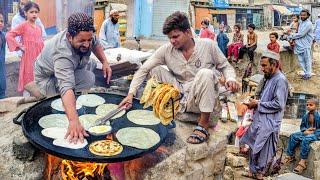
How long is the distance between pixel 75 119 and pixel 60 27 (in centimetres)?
706

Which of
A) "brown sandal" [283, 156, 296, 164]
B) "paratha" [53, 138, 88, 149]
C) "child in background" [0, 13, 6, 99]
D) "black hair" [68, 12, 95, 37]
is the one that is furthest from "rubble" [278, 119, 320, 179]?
"child in background" [0, 13, 6, 99]

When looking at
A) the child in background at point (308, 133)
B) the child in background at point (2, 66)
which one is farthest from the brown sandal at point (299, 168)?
the child in background at point (2, 66)

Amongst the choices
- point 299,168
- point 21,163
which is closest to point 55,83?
point 21,163

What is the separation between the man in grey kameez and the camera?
550 centimetres

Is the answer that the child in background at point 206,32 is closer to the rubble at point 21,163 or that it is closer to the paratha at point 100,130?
the paratha at point 100,130

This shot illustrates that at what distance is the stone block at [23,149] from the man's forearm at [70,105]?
598 millimetres

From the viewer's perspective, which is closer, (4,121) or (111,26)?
(4,121)

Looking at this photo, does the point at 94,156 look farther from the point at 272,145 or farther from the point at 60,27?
the point at 60,27

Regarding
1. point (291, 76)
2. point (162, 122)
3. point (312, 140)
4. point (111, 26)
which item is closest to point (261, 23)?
point (291, 76)

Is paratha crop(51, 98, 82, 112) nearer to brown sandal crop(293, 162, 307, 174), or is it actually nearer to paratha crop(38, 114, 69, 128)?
paratha crop(38, 114, 69, 128)

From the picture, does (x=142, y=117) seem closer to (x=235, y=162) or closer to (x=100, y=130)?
(x=100, y=130)

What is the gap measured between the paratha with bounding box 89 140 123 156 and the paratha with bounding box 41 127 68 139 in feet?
1.23

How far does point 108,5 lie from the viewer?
18.2 meters

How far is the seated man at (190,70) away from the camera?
15.4 ft
